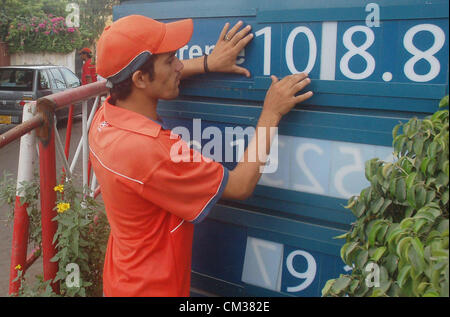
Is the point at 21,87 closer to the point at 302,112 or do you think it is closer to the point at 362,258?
the point at 302,112

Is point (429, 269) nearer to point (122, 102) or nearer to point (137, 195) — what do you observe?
point (137, 195)

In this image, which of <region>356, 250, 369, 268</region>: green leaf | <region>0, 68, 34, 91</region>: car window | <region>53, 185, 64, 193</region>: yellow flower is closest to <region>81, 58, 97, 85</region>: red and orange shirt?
<region>0, 68, 34, 91</region>: car window

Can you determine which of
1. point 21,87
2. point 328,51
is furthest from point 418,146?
point 21,87

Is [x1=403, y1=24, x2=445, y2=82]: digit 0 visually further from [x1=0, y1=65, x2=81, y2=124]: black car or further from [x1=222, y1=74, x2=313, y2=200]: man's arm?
[x1=0, y1=65, x2=81, y2=124]: black car

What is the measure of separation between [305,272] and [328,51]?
3.23ft

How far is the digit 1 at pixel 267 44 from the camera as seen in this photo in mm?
2207

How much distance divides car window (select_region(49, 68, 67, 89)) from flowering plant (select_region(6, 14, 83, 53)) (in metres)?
7.02

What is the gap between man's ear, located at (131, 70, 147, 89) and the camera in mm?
1937

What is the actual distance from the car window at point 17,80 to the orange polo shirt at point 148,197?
10308 millimetres

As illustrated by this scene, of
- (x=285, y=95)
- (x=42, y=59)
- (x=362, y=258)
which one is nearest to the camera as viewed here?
Answer: (x=362, y=258)

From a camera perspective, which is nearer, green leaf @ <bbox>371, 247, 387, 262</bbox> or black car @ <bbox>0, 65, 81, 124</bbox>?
green leaf @ <bbox>371, 247, 387, 262</bbox>

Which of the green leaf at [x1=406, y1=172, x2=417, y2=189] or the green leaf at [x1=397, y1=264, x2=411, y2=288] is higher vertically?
the green leaf at [x1=406, y1=172, x2=417, y2=189]

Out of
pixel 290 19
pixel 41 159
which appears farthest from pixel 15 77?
pixel 290 19

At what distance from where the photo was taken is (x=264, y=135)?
2.01 m
